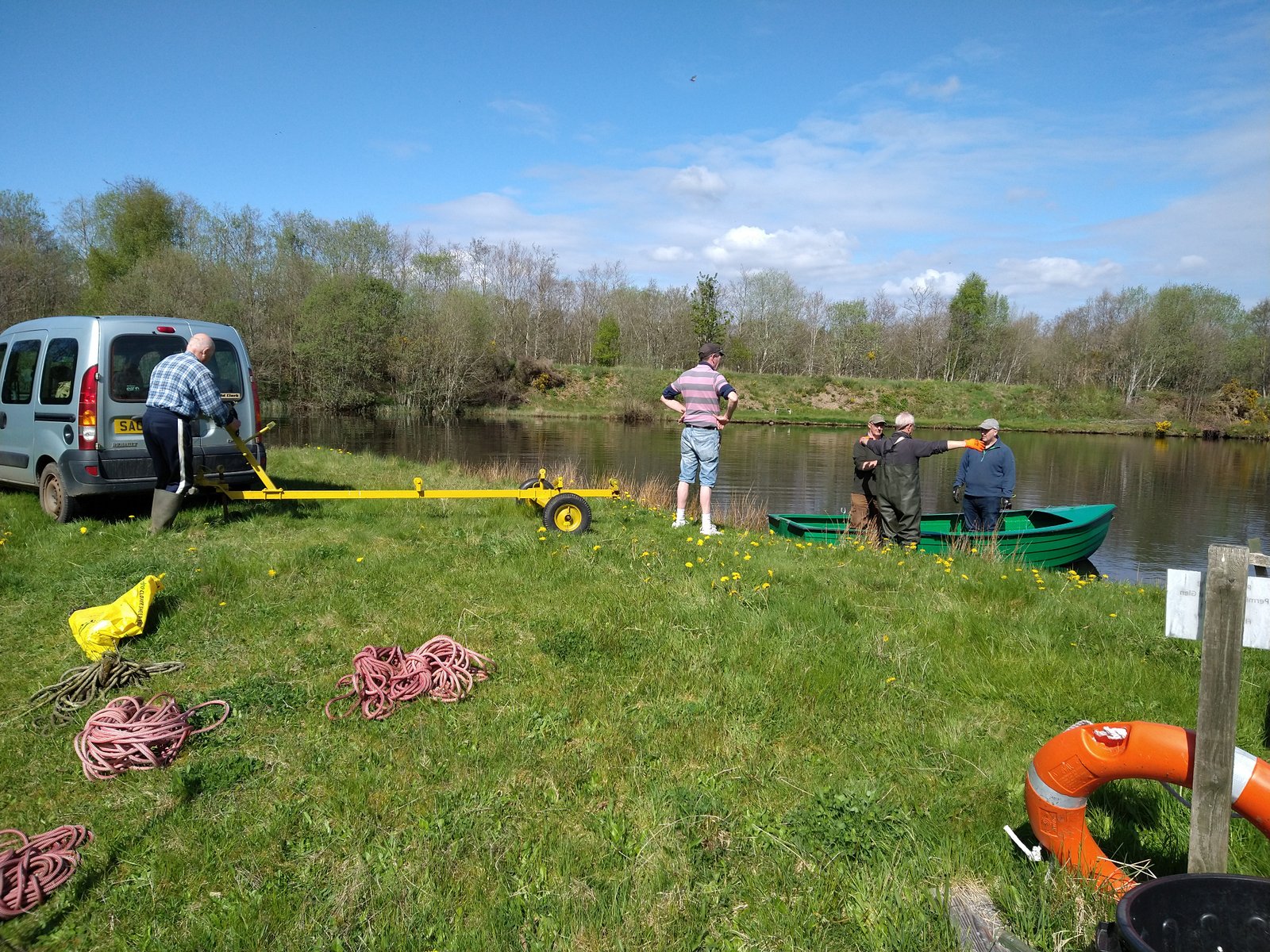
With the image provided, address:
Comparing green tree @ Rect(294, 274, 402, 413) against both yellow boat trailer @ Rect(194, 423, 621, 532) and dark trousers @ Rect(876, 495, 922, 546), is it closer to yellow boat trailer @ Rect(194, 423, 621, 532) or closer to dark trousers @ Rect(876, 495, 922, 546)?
yellow boat trailer @ Rect(194, 423, 621, 532)

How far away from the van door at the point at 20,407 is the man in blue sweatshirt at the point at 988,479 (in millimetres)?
11953

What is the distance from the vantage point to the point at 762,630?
5.50 meters

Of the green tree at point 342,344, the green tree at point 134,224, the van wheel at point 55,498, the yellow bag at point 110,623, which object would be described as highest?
the green tree at point 134,224

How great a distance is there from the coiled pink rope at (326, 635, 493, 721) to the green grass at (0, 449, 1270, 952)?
9cm

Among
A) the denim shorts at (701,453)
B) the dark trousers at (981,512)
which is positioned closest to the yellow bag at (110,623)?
the denim shorts at (701,453)

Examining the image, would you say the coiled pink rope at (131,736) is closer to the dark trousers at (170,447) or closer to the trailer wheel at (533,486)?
the dark trousers at (170,447)

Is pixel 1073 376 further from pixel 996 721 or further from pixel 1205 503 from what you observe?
pixel 996 721

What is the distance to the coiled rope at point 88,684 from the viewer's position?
4320 mm

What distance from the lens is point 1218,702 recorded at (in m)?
2.54

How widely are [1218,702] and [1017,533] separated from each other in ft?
30.7

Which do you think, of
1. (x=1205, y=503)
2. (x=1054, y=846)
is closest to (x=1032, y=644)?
(x=1054, y=846)

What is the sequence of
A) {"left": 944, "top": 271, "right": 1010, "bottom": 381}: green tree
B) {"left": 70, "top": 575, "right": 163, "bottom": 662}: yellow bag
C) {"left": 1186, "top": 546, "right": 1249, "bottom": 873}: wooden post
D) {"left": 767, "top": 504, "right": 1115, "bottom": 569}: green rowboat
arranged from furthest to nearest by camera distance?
{"left": 944, "top": 271, "right": 1010, "bottom": 381}: green tree < {"left": 767, "top": 504, "right": 1115, "bottom": 569}: green rowboat < {"left": 70, "top": 575, "right": 163, "bottom": 662}: yellow bag < {"left": 1186, "top": 546, "right": 1249, "bottom": 873}: wooden post

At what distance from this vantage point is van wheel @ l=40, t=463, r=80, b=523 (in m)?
8.37

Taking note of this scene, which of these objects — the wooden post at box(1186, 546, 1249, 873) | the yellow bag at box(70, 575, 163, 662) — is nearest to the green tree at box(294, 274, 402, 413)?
the yellow bag at box(70, 575, 163, 662)
